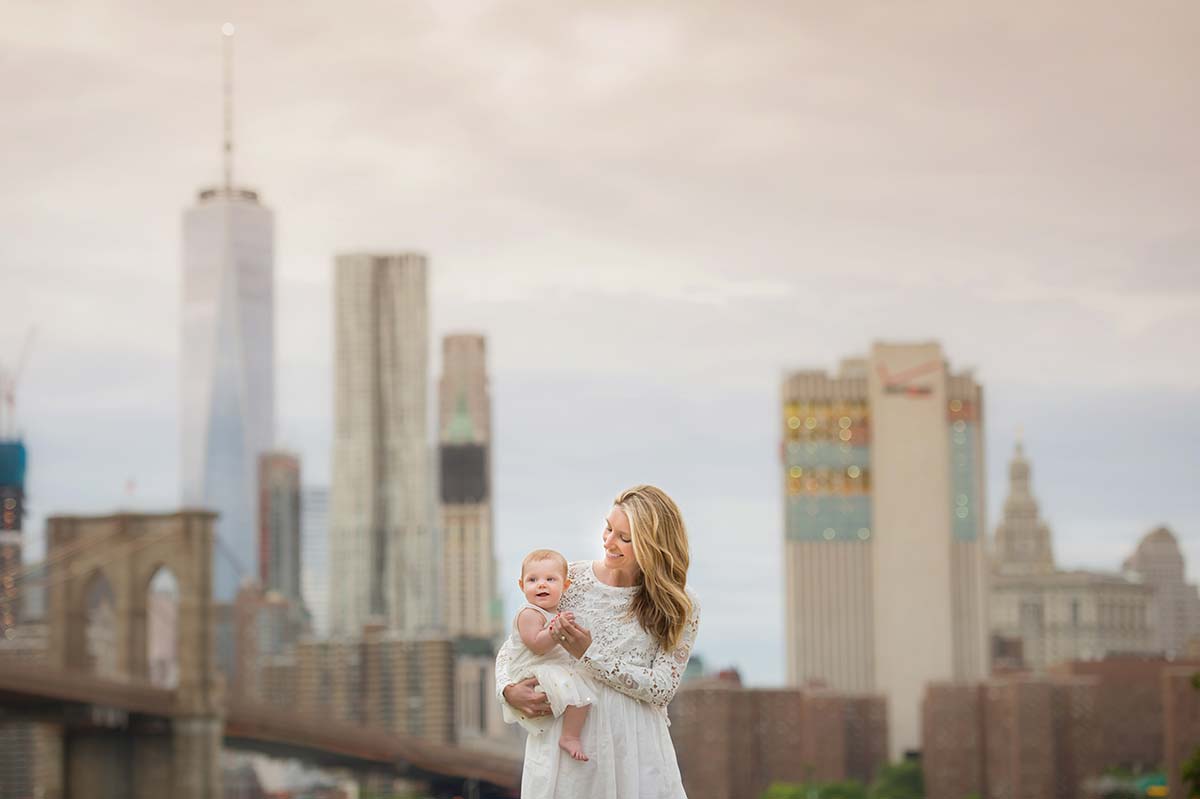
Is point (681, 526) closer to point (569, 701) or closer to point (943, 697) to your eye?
point (569, 701)

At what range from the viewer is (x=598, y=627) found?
7914mm

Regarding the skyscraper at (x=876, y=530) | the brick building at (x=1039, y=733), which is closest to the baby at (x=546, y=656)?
the brick building at (x=1039, y=733)

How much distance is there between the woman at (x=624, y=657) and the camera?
307 inches

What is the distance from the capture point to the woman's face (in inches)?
310

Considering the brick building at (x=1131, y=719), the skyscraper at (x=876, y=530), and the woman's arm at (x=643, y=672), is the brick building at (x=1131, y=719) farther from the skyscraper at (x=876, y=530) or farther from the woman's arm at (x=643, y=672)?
the woman's arm at (x=643, y=672)

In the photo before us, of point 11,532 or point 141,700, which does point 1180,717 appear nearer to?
point 11,532

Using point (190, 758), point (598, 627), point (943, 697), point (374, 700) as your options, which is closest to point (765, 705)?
point (943, 697)

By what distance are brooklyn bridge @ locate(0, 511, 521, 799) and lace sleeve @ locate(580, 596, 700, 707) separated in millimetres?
47115

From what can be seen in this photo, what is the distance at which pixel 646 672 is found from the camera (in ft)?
26.0

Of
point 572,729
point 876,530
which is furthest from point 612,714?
point 876,530

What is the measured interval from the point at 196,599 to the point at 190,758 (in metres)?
10.1

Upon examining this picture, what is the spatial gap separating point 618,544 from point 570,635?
398 millimetres

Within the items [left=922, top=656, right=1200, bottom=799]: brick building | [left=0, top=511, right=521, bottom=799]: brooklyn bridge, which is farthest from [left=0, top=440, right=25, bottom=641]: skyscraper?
[left=922, top=656, right=1200, bottom=799]: brick building

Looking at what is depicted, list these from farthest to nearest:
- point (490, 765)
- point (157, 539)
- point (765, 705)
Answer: point (765, 705) → point (490, 765) → point (157, 539)
